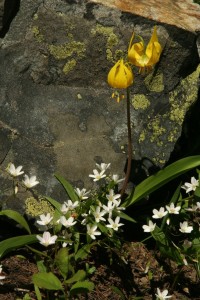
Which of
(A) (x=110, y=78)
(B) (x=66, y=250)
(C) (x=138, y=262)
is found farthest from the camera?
(C) (x=138, y=262)

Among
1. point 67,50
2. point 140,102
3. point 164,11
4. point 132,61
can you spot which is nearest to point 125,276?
point 140,102

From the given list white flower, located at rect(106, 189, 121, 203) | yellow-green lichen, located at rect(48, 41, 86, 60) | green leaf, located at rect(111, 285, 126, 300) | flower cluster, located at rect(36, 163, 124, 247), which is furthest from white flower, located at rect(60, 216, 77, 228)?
yellow-green lichen, located at rect(48, 41, 86, 60)

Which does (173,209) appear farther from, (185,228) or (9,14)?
(9,14)

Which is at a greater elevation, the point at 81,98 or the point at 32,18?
the point at 32,18

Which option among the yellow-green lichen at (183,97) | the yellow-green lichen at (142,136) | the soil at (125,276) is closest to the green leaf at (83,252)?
the soil at (125,276)

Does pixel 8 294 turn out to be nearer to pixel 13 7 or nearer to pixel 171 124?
pixel 171 124

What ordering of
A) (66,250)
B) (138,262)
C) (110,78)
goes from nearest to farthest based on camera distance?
(110,78) < (66,250) < (138,262)

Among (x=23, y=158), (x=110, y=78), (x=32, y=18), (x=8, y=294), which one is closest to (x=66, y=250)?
(x=8, y=294)
